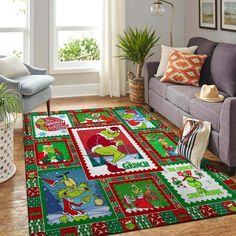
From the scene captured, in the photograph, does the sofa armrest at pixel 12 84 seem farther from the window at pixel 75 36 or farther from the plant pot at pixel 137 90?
the plant pot at pixel 137 90

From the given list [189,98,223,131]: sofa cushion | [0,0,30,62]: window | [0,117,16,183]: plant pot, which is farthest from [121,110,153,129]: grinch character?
[0,0,30,62]: window

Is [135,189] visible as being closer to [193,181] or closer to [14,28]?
[193,181]

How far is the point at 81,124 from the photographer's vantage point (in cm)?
417

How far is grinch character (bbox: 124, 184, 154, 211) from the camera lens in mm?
Result: 2457

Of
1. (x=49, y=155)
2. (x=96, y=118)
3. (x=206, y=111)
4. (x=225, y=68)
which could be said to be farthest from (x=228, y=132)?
(x=96, y=118)

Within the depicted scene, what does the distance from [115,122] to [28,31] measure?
1.96 meters

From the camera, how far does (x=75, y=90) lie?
5480 mm

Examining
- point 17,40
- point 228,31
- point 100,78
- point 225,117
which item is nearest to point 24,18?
point 17,40

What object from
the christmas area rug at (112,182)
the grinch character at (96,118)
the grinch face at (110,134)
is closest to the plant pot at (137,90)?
the grinch character at (96,118)

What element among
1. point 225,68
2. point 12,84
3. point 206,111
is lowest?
point 206,111

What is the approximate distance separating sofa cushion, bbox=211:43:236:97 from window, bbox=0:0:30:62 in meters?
2.68

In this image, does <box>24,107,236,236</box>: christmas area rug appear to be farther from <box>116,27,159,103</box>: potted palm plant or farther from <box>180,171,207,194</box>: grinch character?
<box>116,27,159,103</box>: potted palm plant

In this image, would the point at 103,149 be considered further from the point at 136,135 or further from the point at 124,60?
the point at 124,60

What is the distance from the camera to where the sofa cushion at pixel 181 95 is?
3600 mm
